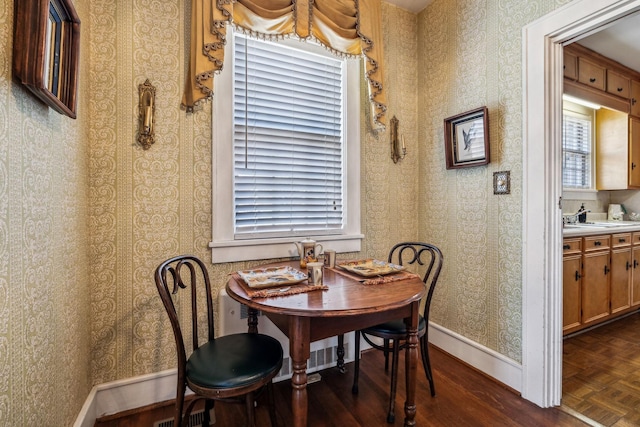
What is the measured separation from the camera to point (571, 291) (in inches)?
101

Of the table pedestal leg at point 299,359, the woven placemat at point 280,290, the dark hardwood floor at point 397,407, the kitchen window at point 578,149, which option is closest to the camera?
the table pedestal leg at point 299,359

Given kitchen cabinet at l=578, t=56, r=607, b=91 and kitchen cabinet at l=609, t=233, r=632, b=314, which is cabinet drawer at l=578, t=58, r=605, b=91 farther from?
kitchen cabinet at l=609, t=233, r=632, b=314

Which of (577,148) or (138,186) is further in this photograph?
(577,148)

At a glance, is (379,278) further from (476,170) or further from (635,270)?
(635,270)

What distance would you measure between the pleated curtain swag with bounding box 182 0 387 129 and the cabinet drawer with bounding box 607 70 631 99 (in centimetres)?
278

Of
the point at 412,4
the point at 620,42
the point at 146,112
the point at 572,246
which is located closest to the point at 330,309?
the point at 146,112

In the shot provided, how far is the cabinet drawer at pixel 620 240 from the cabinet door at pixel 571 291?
614 millimetres

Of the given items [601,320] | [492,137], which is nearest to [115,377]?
[492,137]

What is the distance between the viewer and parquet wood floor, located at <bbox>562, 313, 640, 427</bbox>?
1718 millimetres

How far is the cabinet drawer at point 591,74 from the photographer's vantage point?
287 cm

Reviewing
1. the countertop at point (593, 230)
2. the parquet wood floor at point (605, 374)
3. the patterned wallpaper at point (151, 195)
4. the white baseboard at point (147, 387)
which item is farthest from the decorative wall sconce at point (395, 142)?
the parquet wood floor at point (605, 374)

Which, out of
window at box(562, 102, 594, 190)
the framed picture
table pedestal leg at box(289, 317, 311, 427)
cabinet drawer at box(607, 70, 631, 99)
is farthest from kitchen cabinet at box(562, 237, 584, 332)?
table pedestal leg at box(289, 317, 311, 427)

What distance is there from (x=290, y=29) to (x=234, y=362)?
6.63 ft

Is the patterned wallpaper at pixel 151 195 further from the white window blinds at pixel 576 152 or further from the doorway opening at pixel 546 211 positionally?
the white window blinds at pixel 576 152
